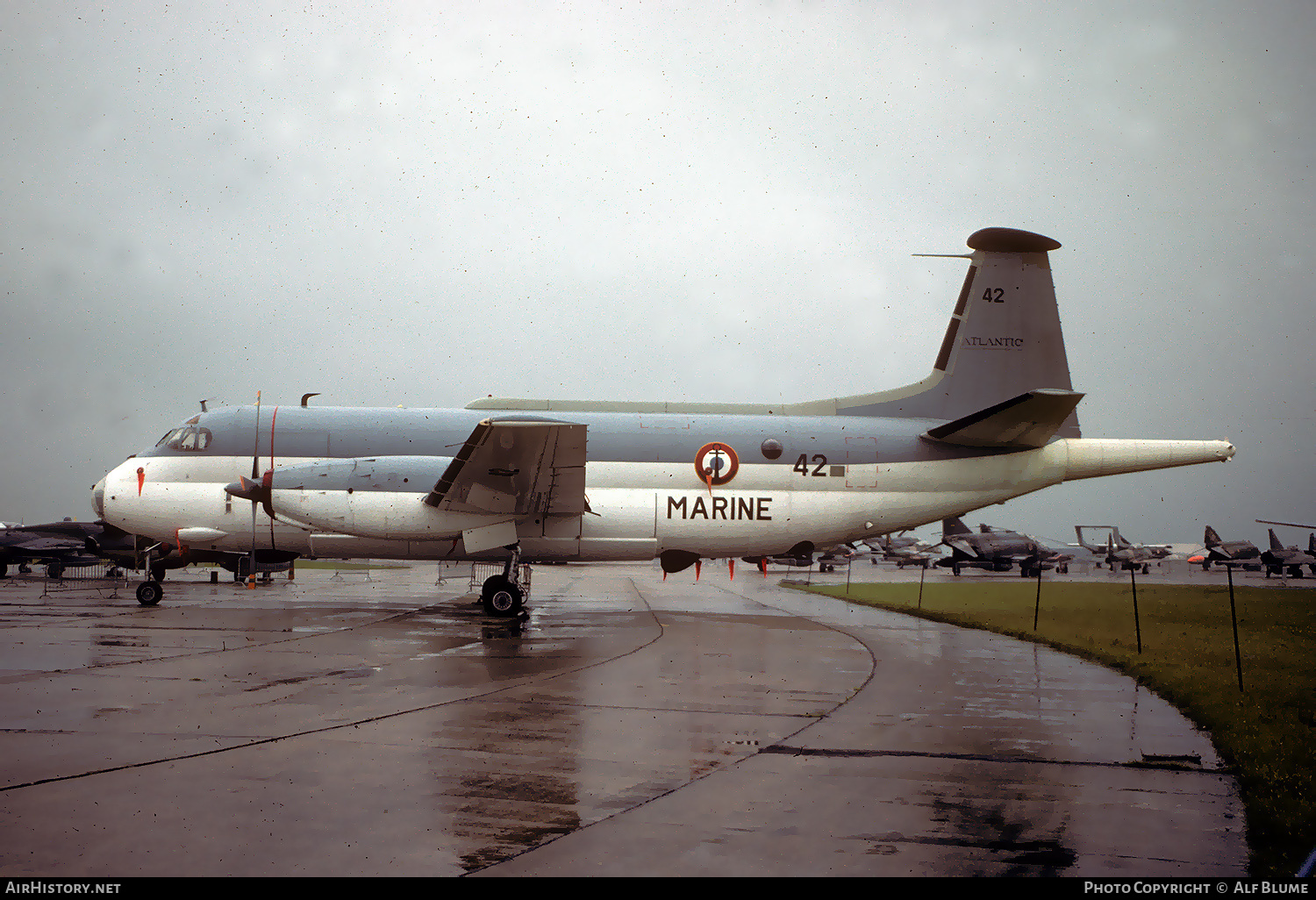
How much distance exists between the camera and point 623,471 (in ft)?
56.3

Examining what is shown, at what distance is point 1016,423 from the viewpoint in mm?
16672

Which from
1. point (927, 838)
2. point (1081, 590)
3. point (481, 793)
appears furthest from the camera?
point (1081, 590)

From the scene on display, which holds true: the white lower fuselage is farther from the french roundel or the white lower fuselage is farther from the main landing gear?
the main landing gear

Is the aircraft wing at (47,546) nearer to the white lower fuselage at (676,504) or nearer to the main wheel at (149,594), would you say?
the main wheel at (149,594)

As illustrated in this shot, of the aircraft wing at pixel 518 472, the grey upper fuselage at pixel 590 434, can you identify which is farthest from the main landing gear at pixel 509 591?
the grey upper fuselage at pixel 590 434

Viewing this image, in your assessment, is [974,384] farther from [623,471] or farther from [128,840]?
[128,840]

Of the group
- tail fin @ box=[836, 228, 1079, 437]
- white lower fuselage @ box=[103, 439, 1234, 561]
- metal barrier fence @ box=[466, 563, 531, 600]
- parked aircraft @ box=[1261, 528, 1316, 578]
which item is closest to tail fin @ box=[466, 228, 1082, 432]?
tail fin @ box=[836, 228, 1079, 437]

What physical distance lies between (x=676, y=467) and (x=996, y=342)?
27.0 ft

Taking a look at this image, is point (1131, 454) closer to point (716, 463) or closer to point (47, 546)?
point (716, 463)

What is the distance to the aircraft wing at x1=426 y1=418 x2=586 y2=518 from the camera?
14273 mm

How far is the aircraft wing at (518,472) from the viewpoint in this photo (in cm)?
1427

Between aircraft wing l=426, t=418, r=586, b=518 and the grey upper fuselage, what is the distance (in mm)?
1502
